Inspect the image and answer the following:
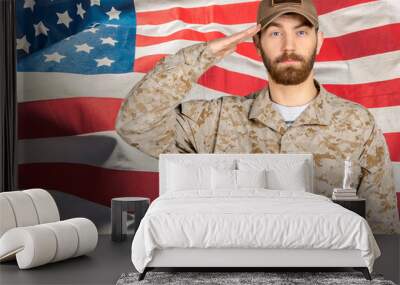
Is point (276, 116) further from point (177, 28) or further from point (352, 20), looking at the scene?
point (177, 28)

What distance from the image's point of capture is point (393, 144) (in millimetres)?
6398

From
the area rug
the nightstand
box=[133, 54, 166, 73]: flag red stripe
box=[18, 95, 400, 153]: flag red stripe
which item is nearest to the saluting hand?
box=[18, 95, 400, 153]: flag red stripe

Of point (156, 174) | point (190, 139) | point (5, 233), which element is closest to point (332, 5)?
point (190, 139)

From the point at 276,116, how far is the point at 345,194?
42.3 inches

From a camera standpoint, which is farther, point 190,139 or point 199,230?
point 190,139

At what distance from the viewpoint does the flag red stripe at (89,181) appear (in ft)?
22.1

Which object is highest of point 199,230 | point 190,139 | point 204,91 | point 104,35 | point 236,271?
point 104,35

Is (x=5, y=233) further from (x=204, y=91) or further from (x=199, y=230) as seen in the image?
(x=204, y=91)

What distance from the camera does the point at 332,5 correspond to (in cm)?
650

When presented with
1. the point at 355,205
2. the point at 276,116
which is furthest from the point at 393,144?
the point at 276,116

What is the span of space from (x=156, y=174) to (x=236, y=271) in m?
2.25

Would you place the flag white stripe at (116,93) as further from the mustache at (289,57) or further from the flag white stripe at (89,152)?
the mustache at (289,57)

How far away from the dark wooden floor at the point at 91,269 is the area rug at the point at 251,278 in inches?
6.8

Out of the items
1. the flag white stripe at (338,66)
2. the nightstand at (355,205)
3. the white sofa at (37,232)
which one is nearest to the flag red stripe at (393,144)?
the flag white stripe at (338,66)
